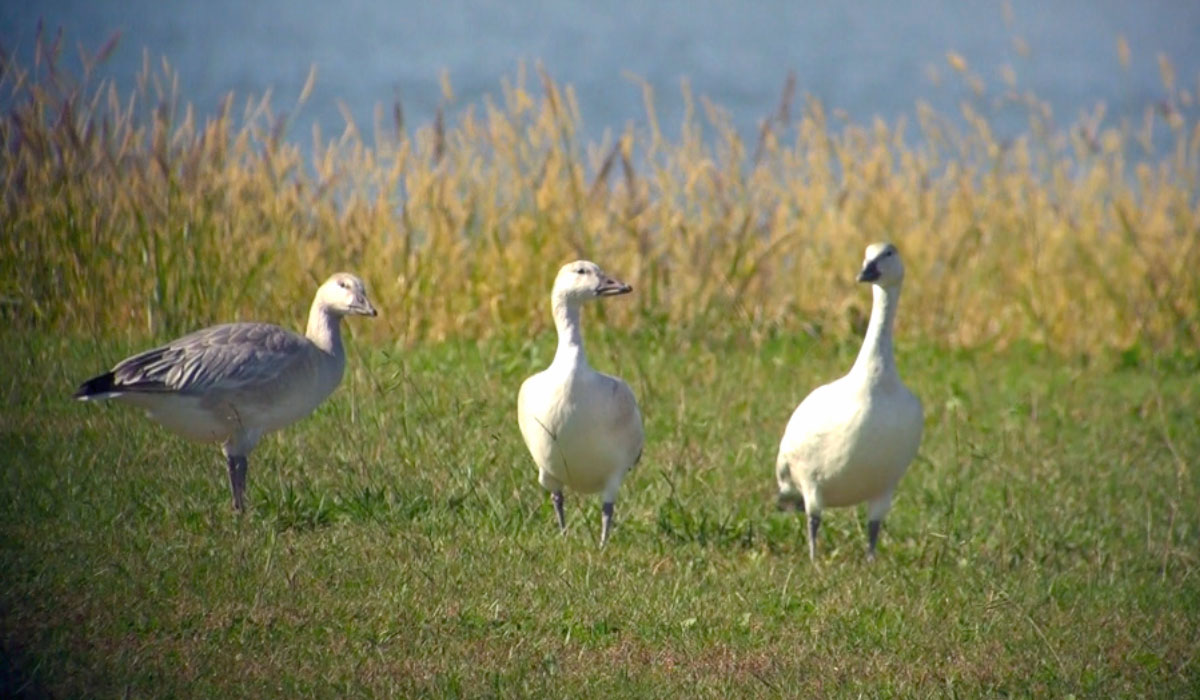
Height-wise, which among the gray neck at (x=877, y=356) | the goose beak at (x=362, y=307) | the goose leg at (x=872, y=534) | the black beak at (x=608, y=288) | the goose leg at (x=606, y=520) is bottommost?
the goose leg at (x=872, y=534)

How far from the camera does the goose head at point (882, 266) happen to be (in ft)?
24.9

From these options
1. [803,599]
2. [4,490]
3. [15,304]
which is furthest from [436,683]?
[15,304]

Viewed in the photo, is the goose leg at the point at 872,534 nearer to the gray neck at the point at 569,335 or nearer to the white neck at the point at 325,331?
the gray neck at the point at 569,335

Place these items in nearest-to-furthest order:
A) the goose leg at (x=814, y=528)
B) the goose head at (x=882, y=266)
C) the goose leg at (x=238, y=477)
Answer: the goose leg at (x=238, y=477), the goose leg at (x=814, y=528), the goose head at (x=882, y=266)

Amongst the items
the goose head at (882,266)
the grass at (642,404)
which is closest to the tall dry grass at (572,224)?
the grass at (642,404)

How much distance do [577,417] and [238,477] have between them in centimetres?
140

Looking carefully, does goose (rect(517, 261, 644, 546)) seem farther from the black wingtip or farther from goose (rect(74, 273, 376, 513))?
the black wingtip

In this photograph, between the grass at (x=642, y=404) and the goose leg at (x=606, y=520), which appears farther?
the goose leg at (x=606, y=520)

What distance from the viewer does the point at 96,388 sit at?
6.57 metres

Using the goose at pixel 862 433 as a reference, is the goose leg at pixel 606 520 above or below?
below

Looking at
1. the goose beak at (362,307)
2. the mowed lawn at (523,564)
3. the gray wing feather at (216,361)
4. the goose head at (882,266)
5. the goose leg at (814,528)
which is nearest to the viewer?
the mowed lawn at (523,564)

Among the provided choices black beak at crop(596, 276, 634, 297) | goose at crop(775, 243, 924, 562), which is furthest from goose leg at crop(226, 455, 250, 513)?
goose at crop(775, 243, 924, 562)

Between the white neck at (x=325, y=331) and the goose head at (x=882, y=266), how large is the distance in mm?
2321

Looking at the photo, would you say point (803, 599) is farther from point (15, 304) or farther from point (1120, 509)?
point (15, 304)
